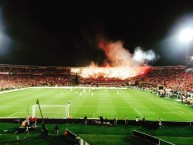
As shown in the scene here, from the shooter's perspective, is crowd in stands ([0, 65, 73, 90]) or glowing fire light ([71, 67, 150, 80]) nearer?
crowd in stands ([0, 65, 73, 90])

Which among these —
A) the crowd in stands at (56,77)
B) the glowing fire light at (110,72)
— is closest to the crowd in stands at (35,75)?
the crowd in stands at (56,77)

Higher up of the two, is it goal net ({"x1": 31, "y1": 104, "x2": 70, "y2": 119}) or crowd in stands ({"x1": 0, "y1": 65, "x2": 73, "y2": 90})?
crowd in stands ({"x1": 0, "y1": 65, "x2": 73, "y2": 90})

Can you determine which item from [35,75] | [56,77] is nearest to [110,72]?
[56,77]

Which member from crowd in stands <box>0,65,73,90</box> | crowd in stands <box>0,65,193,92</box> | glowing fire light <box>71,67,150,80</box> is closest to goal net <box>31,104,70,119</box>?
crowd in stands <box>0,65,193,92</box>

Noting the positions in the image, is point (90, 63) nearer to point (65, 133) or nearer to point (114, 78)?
point (114, 78)

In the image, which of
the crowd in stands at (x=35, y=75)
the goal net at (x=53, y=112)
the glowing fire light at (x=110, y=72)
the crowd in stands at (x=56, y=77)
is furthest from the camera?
the glowing fire light at (x=110, y=72)

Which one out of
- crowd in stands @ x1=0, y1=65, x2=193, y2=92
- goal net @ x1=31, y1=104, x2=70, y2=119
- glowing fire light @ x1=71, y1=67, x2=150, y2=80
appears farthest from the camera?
glowing fire light @ x1=71, y1=67, x2=150, y2=80

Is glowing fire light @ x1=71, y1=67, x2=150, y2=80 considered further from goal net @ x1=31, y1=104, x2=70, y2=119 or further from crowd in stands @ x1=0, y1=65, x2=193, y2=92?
goal net @ x1=31, y1=104, x2=70, y2=119

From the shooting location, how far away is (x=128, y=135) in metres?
27.1

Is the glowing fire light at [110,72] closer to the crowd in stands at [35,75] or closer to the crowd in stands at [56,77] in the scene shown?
the crowd in stands at [56,77]

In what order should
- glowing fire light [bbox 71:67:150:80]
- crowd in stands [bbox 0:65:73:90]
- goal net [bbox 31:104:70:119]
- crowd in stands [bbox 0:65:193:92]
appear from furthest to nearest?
glowing fire light [bbox 71:67:150:80]
crowd in stands [bbox 0:65:73:90]
crowd in stands [bbox 0:65:193:92]
goal net [bbox 31:104:70:119]

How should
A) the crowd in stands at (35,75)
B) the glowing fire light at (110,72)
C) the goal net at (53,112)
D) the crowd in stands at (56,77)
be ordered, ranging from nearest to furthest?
the goal net at (53,112) → the crowd in stands at (56,77) → the crowd in stands at (35,75) → the glowing fire light at (110,72)

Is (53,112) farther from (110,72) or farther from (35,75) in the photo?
(110,72)

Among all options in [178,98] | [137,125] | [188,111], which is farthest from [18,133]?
[178,98]
